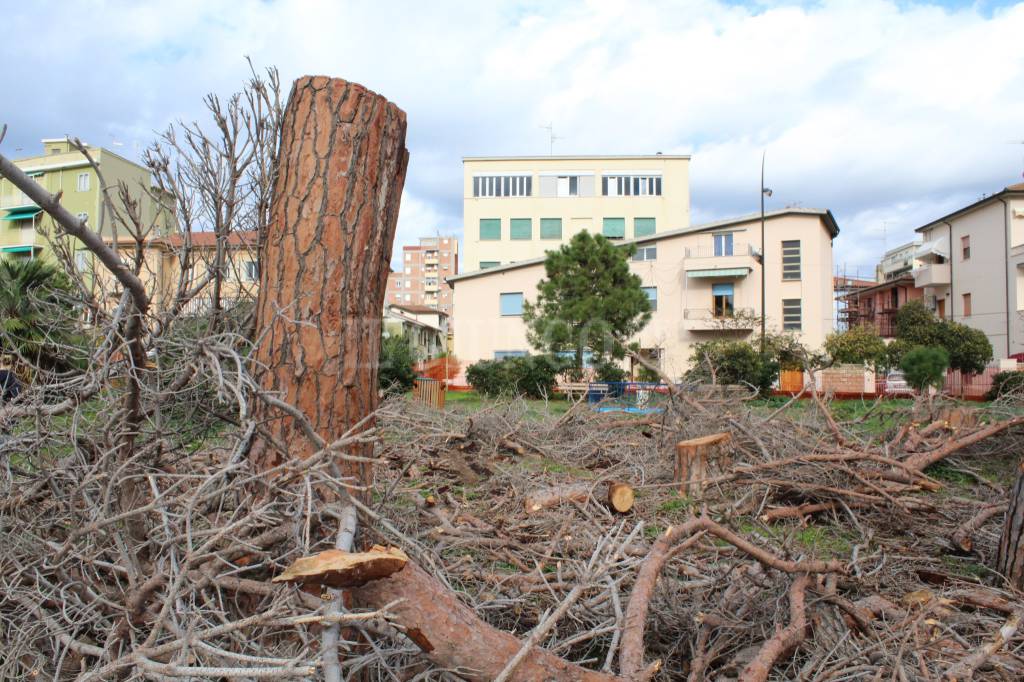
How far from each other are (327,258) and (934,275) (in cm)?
4555

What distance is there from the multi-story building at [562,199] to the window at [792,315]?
13.1 metres

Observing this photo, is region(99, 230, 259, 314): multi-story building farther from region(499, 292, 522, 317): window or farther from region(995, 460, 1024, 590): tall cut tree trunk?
region(499, 292, 522, 317): window

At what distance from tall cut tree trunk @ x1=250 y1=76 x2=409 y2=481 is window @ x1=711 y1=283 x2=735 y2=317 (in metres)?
31.4

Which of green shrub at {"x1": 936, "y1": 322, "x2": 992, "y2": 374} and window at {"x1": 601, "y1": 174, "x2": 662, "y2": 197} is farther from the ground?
window at {"x1": 601, "y1": 174, "x2": 662, "y2": 197}

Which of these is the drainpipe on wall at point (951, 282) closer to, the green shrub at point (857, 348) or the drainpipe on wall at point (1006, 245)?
the drainpipe on wall at point (1006, 245)

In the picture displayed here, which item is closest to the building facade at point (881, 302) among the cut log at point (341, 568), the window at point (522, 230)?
the window at point (522, 230)

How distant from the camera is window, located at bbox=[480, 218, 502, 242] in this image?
1715 inches

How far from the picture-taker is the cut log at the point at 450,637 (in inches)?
79.4

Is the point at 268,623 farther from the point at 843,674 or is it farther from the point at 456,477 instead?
the point at 456,477

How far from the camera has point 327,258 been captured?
9.32 ft

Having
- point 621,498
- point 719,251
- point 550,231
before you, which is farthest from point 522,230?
point 621,498

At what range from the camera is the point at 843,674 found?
2500 mm

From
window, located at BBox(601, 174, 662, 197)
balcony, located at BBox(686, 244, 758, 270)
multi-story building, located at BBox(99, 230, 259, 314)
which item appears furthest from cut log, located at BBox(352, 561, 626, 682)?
window, located at BBox(601, 174, 662, 197)

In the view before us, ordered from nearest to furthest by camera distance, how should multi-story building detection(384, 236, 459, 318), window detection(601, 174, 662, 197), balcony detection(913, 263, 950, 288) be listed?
balcony detection(913, 263, 950, 288) → window detection(601, 174, 662, 197) → multi-story building detection(384, 236, 459, 318)
